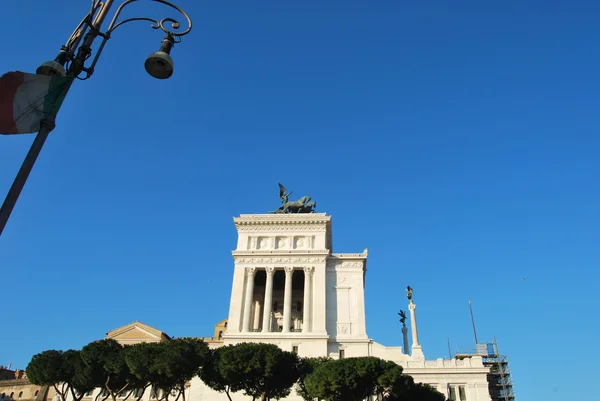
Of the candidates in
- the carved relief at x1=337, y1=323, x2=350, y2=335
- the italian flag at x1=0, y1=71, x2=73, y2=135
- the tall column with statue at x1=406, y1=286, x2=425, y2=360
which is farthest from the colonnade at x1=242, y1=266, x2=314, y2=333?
the italian flag at x1=0, y1=71, x2=73, y2=135

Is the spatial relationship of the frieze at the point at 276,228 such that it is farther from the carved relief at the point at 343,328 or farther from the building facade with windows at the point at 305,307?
the carved relief at the point at 343,328

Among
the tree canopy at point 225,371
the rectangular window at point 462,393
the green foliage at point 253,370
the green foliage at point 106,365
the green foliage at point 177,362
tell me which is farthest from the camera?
the rectangular window at point 462,393

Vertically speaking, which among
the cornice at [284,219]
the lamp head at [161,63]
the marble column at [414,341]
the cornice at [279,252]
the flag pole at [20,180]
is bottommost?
the flag pole at [20,180]

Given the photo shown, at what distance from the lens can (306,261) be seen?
60.2 meters

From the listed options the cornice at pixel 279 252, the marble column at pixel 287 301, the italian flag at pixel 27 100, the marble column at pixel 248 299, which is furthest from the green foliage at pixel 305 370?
the italian flag at pixel 27 100

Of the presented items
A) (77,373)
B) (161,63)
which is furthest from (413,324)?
(161,63)

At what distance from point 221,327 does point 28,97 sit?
2788 inches

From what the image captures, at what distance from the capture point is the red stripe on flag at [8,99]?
33.6ft

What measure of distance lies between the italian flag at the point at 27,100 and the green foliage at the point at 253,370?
31.5m

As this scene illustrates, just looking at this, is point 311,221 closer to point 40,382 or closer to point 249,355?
point 249,355

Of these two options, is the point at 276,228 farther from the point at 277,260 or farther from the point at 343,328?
the point at 343,328

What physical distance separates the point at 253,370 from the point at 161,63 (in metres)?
31.9

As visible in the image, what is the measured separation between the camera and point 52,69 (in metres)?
10.4

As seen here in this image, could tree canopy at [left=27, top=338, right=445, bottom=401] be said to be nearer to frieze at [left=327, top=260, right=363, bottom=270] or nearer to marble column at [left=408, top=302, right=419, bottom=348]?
marble column at [left=408, top=302, right=419, bottom=348]
